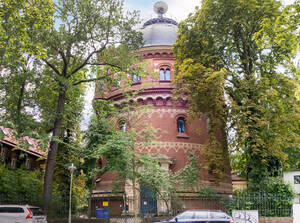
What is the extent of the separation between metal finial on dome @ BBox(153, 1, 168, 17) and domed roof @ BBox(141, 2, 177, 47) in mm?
1540

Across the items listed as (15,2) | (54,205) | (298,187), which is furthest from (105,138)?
(298,187)

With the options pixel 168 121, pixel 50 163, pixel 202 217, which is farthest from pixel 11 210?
pixel 168 121

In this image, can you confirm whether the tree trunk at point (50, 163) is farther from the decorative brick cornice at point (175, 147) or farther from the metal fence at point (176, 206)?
the decorative brick cornice at point (175, 147)

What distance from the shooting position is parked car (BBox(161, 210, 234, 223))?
13293mm

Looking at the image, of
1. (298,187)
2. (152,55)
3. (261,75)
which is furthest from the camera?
(298,187)

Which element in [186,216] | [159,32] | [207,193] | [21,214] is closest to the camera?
[186,216]

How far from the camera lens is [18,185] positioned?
2052 centimetres

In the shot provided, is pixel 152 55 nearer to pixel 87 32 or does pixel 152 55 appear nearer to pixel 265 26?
pixel 87 32

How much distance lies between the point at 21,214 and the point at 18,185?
631 cm

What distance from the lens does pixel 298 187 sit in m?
42.4

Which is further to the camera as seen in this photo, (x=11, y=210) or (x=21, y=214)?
(x=11, y=210)

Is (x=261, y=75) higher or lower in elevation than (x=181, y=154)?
higher

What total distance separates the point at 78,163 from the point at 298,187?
115ft

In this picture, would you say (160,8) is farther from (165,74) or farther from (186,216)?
(186,216)
